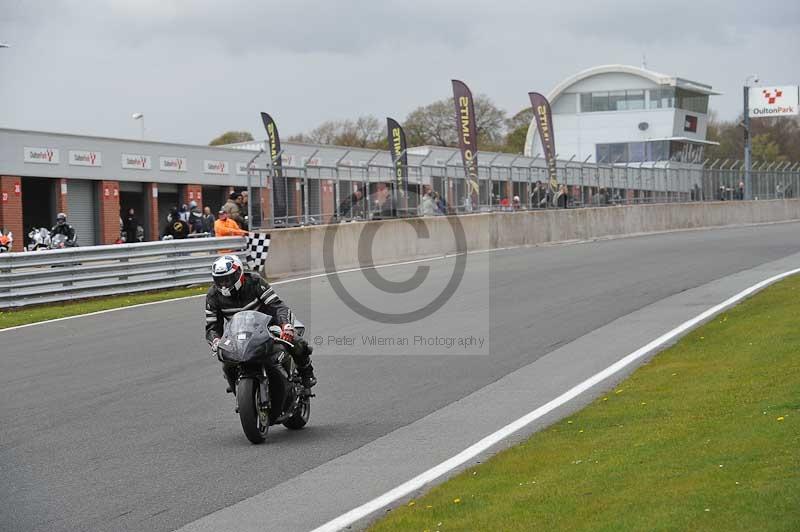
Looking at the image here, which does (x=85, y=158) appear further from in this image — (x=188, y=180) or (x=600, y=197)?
(x=600, y=197)

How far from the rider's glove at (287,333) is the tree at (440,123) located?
91227mm

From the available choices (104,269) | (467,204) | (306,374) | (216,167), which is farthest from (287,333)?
(216,167)

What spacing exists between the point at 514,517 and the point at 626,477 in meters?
0.94

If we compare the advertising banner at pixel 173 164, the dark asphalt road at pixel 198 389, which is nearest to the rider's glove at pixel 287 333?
the dark asphalt road at pixel 198 389

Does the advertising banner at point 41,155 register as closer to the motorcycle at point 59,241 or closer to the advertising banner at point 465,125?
the motorcycle at point 59,241

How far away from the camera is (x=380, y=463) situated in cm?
778

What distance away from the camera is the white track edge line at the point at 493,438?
6.33 metres

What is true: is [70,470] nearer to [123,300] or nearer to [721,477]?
[721,477]

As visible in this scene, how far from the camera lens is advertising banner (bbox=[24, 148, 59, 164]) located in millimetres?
40281

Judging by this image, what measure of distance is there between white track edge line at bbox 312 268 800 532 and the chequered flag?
33.4 ft

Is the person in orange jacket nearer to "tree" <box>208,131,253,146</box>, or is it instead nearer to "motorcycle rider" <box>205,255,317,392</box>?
"motorcycle rider" <box>205,255,317,392</box>

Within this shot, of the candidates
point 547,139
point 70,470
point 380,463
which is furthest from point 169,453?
point 547,139

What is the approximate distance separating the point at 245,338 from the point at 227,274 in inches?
24.7

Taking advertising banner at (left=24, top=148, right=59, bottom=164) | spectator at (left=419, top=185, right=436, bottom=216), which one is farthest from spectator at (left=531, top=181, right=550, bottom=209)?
advertising banner at (left=24, top=148, right=59, bottom=164)
